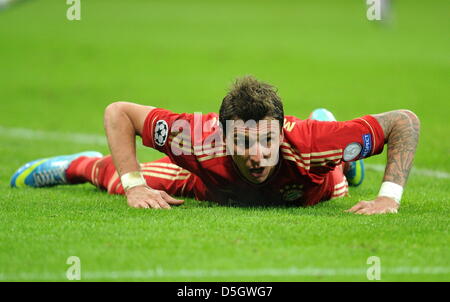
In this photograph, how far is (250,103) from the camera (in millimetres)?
7344

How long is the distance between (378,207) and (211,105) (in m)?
10.2

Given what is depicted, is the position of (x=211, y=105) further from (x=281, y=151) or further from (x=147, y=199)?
(x=281, y=151)

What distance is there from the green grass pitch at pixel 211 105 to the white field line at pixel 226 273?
1 cm

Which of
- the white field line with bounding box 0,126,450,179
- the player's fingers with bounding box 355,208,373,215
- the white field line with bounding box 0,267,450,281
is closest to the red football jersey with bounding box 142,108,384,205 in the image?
the player's fingers with bounding box 355,208,373,215

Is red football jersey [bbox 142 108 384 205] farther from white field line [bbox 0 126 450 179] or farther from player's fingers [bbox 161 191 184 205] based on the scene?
white field line [bbox 0 126 450 179]

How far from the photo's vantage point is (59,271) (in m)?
6.06

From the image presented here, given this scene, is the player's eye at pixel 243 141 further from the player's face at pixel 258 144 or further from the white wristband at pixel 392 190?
the white wristband at pixel 392 190

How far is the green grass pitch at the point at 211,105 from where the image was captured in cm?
628

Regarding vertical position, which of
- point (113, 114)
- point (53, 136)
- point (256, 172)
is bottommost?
point (53, 136)

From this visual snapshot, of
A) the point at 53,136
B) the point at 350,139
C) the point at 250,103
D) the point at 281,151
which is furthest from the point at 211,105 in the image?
the point at 250,103

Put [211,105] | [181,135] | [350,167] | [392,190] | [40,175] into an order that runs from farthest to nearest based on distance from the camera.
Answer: [211,105] < [40,175] < [350,167] < [181,135] < [392,190]

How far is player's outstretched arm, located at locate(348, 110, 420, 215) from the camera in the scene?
25.0 ft

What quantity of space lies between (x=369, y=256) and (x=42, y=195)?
12.5 feet

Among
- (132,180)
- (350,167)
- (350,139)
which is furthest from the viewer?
(350,167)
